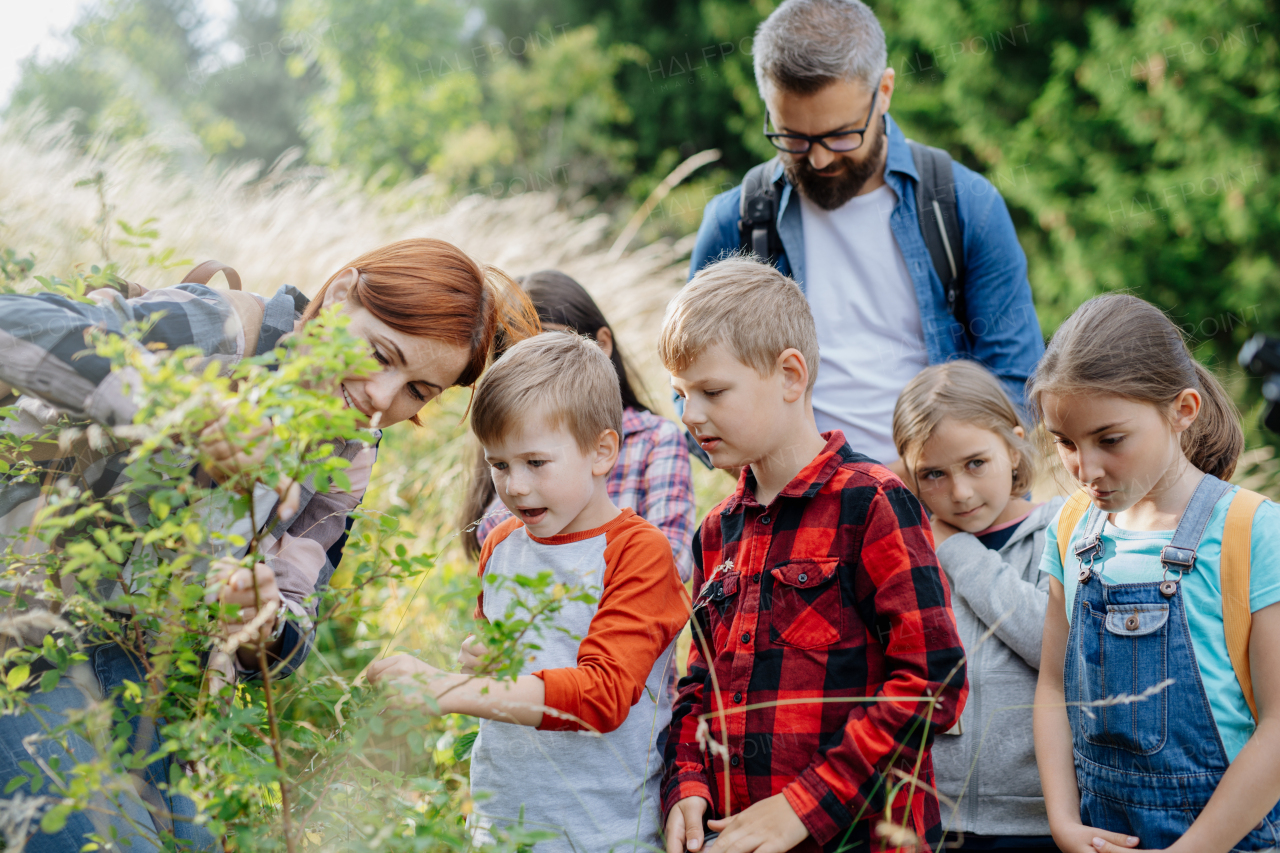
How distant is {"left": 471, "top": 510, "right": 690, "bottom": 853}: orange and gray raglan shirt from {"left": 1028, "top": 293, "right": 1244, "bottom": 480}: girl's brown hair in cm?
92

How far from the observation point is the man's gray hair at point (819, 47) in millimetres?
2660

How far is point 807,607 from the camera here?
185cm

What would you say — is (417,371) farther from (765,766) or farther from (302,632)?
(765,766)

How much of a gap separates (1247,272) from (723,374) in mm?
7153

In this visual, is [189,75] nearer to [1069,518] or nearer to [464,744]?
[464,744]

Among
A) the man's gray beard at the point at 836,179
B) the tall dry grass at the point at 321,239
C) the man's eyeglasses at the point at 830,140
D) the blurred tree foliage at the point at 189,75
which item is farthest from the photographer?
the blurred tree foliage at the point at 189,75

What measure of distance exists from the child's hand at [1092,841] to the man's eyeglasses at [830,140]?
74.4 inches

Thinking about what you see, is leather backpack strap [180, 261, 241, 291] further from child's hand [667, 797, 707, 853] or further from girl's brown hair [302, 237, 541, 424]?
child's hand [667, 797, 707, 853]

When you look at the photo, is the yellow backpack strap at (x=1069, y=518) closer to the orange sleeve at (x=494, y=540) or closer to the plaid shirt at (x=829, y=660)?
the plaid shirt at (x=829, y=660)

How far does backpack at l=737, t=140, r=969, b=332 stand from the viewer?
9.36 feet

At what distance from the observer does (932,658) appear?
5.60 ft

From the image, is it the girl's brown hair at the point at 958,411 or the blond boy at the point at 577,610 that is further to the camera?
the girl's brown hair at the point at 958,411

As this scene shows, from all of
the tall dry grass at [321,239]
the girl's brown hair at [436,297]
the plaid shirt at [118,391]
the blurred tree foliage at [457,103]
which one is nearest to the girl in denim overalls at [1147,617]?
the girl's brown hair at [436,297]

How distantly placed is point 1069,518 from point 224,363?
6.07 feet
